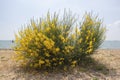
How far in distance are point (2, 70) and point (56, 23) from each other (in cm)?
241

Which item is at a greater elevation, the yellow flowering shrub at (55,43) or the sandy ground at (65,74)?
the yellow flowering shrub at (55,43)

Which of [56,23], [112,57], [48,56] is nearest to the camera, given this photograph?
[48,56]

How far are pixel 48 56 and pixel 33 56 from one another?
500 mm

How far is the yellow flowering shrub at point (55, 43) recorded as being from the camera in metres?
7.77

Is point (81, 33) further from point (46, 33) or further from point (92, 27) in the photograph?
point (46, 33)

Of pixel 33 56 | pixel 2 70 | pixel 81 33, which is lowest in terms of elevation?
pixel 2 70

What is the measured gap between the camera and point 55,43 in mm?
7926

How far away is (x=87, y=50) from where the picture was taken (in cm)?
834

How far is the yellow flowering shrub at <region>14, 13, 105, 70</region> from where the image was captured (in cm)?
777

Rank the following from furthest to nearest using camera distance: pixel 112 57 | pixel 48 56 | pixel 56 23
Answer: pixel 112 57, pixel 56 23, pixel 48 56

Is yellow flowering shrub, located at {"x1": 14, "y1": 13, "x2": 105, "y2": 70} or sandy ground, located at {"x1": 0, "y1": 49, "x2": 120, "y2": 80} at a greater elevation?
yellow flowering shrub, located at {"x1": 14, "y1": 13, "x2": 105, "y2": 70}

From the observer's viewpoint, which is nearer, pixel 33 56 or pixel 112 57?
pixel 33 56

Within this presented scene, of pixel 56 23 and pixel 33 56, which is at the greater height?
pixel 56 23

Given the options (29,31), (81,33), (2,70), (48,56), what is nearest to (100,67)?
(81,33)
